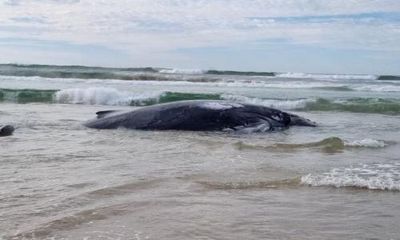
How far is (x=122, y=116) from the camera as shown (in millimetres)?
9695

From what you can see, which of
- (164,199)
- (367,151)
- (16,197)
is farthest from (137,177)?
(367,151)

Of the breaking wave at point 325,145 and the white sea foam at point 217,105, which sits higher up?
the white sea foam at point 217,105

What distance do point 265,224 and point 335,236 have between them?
46 cm

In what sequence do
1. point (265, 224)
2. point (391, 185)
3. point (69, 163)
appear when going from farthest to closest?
point (69, 163) → point (391, 185) → point (265, 224)

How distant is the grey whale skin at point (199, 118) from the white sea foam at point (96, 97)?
10.1 meters

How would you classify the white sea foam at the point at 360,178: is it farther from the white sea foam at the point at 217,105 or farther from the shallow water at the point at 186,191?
the white sea foam at the point at 217,105

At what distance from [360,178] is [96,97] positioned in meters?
15.5

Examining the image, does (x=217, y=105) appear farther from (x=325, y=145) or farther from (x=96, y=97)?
(x=96, y=97)

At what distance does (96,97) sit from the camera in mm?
19828

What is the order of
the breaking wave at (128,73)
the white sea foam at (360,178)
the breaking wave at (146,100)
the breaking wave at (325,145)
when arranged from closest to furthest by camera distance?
the white sea foam at (360,178) → the breaking wave at (325,145) → the breaking wave at (146,100) → the breaking wave at (128,73)

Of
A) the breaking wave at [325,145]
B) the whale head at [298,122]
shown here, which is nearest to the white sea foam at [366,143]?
the breaking wave at [325,145]

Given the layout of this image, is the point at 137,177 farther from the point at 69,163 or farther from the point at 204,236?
the point at 204,236

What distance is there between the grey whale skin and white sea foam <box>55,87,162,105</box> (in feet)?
33.0

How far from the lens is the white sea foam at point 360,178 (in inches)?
196
